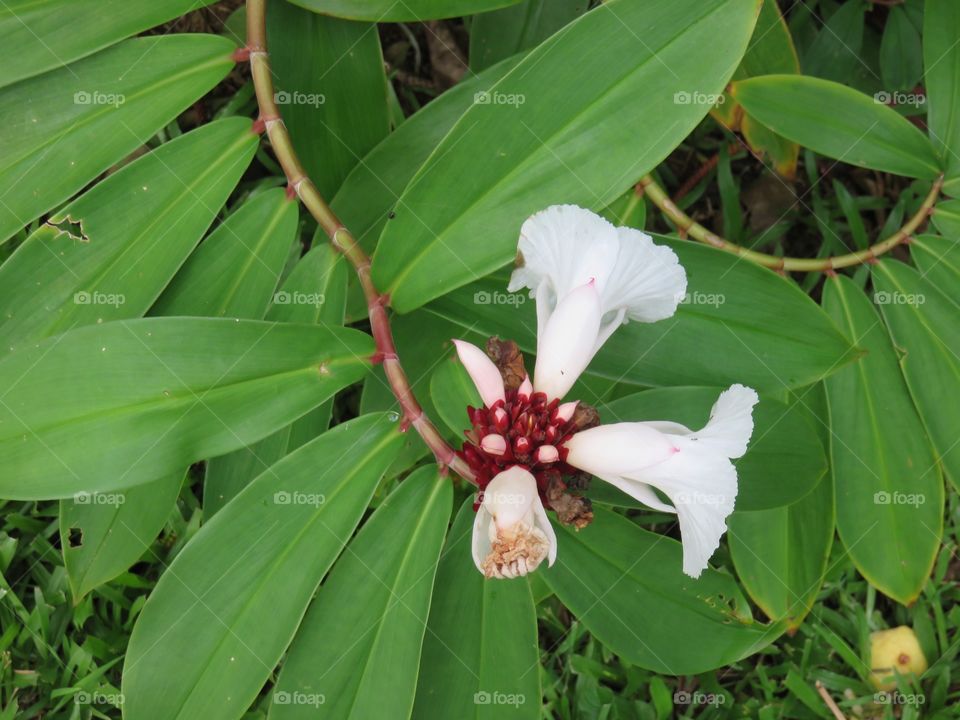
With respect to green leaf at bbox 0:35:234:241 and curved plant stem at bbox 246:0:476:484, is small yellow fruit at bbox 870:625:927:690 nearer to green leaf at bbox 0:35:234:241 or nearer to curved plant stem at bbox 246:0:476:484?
curved plant stem at bbox 246:0:476:484

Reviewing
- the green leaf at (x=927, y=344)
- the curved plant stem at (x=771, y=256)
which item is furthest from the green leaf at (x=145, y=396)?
the green leaf at (x=927, y=344)

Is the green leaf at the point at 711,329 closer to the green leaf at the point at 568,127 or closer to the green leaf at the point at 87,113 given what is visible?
the green leaf at the point at 568,127

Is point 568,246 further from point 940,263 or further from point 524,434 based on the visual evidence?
point 940,263

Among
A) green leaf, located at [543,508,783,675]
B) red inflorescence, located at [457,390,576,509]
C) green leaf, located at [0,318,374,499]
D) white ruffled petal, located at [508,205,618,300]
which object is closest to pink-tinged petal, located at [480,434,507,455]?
red inflorescence, located at [457,390,576,509]

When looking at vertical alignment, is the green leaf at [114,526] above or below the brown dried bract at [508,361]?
below

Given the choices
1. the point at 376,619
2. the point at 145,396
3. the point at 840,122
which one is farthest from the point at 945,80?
the point at 145,396

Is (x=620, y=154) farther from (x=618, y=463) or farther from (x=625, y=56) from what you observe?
(x=618, y=463)
